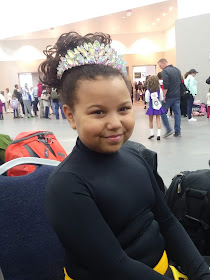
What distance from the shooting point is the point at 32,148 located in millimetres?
1987

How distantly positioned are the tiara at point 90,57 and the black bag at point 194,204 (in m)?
0.97

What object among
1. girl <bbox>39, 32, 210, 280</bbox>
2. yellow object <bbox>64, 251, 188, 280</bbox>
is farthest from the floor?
girl <bbox>39, 32, 210, 280</bbox>

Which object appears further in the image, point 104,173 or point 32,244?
point 32,244

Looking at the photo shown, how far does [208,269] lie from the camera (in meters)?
0.96

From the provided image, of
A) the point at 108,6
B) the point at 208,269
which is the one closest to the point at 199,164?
the point at 208,269

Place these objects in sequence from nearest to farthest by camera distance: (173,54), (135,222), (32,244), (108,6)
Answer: (135,222) → (32,244) → (108,6) → (173,54)

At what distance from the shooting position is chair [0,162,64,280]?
1.04m

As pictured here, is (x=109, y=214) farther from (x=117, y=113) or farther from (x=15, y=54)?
(x=15, y=54)

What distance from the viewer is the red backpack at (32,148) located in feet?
→ 5.98

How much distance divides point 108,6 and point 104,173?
37.2 ft

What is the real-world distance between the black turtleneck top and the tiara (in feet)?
0.88

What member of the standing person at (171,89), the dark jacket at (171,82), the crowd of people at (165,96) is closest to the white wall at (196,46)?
the crowd of people at (165,96)

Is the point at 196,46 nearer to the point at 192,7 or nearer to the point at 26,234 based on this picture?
the point at 192,7

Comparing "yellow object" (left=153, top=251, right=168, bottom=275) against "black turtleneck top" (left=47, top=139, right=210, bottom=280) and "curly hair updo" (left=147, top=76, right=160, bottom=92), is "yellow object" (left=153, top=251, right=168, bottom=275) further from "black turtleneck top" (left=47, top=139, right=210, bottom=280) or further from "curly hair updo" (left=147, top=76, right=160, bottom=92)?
"curly hair updo" (left=147, top=76, right=160, bottom=92)
